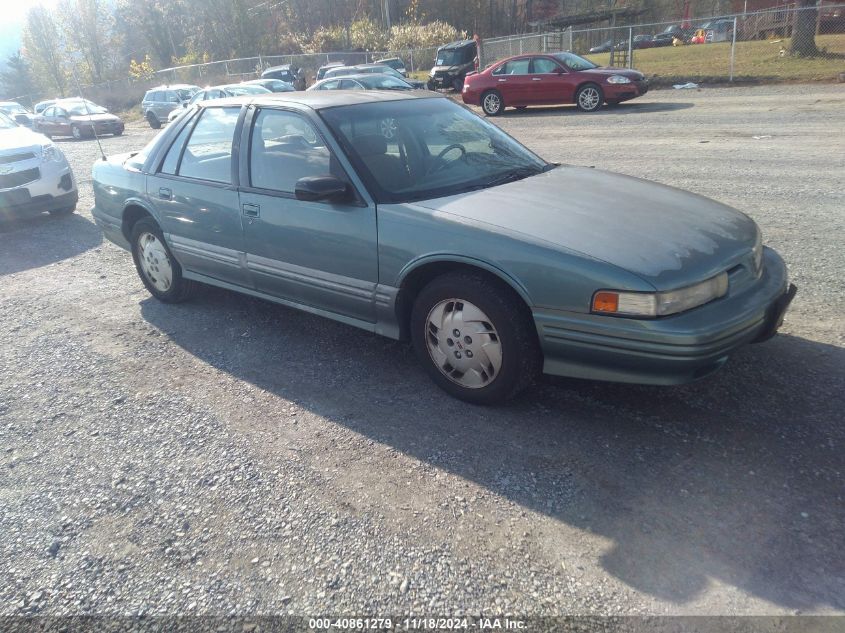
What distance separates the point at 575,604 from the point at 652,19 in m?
49.8

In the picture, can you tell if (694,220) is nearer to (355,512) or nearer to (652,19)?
(355,512)

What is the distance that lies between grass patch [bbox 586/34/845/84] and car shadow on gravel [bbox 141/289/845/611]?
1825 cm

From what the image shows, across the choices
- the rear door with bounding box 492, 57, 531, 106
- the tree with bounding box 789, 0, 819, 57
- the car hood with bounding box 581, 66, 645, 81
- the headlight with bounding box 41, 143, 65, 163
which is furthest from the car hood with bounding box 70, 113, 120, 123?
the tree with bounding box 789, 0, 819, 57

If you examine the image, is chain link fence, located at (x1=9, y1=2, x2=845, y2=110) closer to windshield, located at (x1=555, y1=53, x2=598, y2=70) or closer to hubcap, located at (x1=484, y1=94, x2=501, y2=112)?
windshield, located at (x1=555, y1=53, x2=598, y2=70)

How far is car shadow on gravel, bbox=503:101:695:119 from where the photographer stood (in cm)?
1616

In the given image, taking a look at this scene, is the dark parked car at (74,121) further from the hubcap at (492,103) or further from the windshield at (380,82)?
Result: the hubcap at (492,103)

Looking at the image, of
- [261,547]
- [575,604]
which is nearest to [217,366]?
[261,547]

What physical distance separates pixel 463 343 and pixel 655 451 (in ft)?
3.55

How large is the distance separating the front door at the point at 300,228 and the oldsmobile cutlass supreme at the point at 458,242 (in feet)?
0.03

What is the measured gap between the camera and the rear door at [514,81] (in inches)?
712

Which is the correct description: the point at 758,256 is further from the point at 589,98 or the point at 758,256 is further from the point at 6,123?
the point at 589,98

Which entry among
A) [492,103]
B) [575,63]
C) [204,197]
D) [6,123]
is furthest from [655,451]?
[492,103]

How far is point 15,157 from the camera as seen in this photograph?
8906 millimetres

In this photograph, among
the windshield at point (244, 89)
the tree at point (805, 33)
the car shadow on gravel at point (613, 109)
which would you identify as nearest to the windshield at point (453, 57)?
the car shadow on gravel at point (613, 109)
